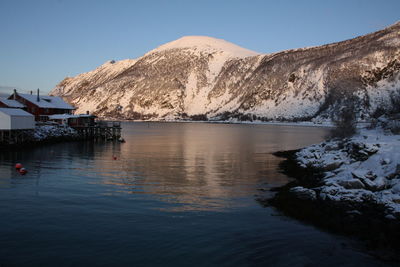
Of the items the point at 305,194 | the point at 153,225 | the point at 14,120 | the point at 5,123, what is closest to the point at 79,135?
the point at 14,120

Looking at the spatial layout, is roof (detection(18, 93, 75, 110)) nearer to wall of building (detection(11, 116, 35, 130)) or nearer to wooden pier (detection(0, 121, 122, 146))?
wooden pier (detection(0, 121, 122, 146))

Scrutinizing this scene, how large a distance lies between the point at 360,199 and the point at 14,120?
164 feet

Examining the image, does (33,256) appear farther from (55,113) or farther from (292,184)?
(55,113)

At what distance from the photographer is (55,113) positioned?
278ft

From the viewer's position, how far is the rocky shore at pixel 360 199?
15.8 metres

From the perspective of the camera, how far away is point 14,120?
54250 mm

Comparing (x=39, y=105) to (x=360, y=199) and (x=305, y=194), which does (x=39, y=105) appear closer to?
(x=305, y=194)

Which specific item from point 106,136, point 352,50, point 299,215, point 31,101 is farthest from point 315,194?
point 352,50

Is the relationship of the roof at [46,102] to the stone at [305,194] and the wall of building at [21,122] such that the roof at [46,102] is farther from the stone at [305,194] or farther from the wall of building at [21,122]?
the stone at [305,194]

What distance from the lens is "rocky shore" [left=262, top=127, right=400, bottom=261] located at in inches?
620

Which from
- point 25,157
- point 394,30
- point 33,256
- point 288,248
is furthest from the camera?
point 394,30

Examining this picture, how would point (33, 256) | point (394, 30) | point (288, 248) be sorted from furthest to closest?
point (394, 30) < point (288, 248) < point (33, 256)

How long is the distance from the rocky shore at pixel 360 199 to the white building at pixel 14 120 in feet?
141

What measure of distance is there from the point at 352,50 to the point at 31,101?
15905 centimetres
